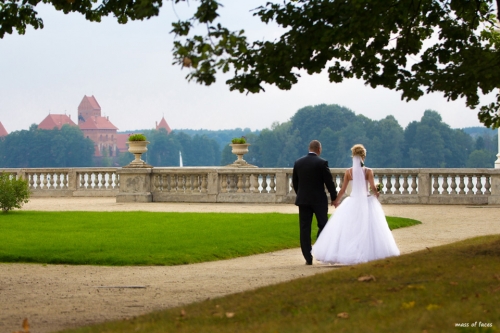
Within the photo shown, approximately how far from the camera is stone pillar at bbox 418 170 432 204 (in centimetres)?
2512

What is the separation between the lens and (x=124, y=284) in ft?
35.4

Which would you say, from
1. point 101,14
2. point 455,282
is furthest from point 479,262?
point 101,14

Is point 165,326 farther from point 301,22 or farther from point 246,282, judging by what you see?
point 301,22

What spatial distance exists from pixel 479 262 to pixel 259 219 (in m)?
9.91

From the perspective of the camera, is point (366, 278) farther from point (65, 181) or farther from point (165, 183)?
point (65, 181)

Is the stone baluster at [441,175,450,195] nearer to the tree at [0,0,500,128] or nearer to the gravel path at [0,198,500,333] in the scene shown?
the gravel path at [0,198,500,333]

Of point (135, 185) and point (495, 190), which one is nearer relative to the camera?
point (495, 190)

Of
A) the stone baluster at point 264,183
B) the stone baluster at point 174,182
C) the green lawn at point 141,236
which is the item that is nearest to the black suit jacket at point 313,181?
the green lawn at point 141,236

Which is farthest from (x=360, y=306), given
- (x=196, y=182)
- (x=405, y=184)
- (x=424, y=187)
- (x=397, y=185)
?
(x=196, y=182)

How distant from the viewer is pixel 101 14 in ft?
39.5

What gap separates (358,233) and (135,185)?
52.3 feet

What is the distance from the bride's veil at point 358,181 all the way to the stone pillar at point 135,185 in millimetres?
15258

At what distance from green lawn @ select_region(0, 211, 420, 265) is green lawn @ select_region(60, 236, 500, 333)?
4756 millimetres

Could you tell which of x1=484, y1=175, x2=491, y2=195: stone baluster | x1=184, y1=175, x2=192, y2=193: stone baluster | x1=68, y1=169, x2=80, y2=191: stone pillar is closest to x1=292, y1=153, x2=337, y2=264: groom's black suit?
x1=484, y1=175, x2=491, y2=195: stone baluster
